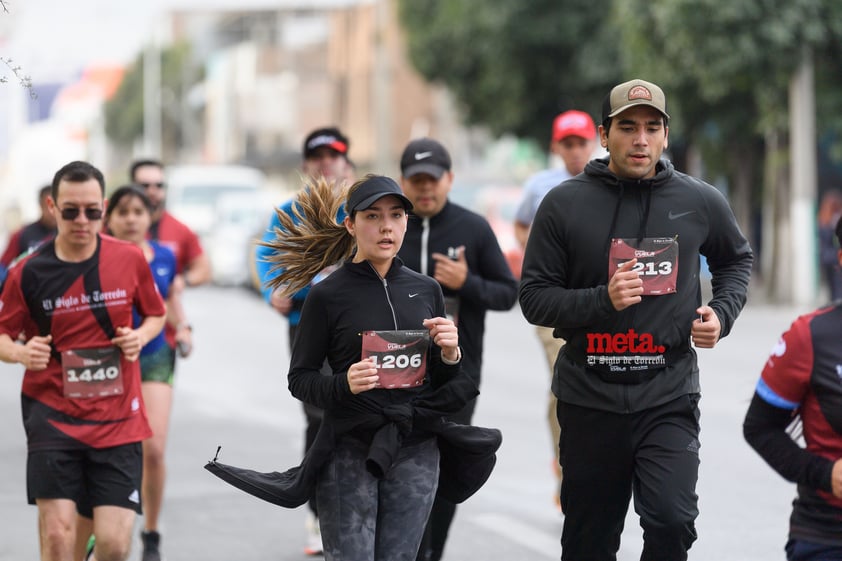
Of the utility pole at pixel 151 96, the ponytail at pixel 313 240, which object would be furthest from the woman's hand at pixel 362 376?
the utility pole at pixel 151 96

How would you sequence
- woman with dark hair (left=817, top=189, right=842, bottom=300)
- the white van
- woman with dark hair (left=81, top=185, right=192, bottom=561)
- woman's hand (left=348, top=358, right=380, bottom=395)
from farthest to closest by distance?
1. the white van
2. woman with dark hair (left=817, top=189, right=842, bottom=300)
3. woman with dark hair (left=81, top=185, right=192, bottom=561)
4. woman's hand (left=348, top=358, right=380, bottom=395)

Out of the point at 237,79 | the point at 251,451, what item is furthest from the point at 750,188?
the point at 237,79

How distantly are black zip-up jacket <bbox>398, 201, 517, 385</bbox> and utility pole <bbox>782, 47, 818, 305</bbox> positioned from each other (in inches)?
760

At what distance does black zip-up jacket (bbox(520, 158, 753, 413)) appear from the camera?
18.5ft

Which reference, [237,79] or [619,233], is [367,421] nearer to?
[619,233]

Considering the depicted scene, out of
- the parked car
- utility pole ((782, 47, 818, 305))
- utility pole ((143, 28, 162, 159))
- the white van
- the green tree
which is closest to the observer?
the parked car

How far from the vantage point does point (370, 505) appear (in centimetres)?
538

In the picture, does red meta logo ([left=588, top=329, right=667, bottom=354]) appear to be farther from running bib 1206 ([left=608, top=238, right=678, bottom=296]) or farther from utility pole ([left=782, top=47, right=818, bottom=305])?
utility pole ([left=782, top=47, right=818, bottom=305])

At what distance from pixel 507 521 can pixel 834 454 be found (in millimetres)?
4798

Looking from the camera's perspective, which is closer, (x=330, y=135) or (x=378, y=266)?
(x=378, y=266)

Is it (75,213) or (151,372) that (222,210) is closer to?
(151,372)

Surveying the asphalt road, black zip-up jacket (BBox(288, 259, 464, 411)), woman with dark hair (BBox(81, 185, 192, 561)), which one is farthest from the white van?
black zip-up jacket (BBox(288, 259, 464, 411))

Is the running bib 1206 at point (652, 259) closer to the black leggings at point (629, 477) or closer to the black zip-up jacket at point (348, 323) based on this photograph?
the black leggings at point (629, 477)

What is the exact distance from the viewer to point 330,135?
8.56 meters
